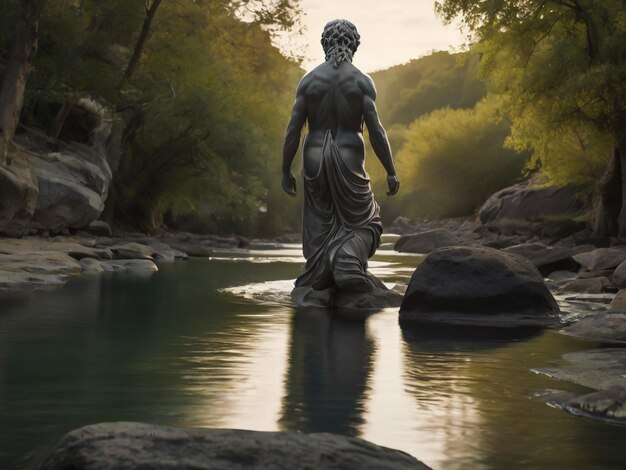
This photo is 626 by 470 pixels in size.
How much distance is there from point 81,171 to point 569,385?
812 inches

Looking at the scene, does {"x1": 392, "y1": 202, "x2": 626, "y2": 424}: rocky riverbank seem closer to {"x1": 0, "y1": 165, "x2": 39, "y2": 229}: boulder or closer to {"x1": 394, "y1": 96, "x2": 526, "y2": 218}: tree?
{"x1": 0, "y1": 165, "x2": 39, "y2": 229}: boulder

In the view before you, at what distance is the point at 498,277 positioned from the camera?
1036 centimetres

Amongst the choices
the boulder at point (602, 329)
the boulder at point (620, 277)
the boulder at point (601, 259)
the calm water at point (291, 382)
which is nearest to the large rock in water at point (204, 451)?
the calm water at point (291, 382)

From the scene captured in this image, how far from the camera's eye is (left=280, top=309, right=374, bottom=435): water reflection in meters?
4.74

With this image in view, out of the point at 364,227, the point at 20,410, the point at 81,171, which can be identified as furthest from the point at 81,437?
the point at 81,171

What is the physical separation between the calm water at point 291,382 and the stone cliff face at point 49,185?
417 inches

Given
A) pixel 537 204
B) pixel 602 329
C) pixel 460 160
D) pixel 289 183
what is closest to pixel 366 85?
pixel 289 183

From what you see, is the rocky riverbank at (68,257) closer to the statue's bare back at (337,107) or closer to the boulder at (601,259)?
the statue's bare back at (337,107)

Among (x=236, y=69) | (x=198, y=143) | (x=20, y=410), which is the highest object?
(x=236, y=69)

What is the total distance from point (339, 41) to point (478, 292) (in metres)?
3.53

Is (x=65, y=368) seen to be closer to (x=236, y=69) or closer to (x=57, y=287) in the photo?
(x=57, y=287)

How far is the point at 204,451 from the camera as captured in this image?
3355 mm

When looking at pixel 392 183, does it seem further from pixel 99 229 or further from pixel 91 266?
pixel 99 229

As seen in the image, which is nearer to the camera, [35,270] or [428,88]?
[35,270]
